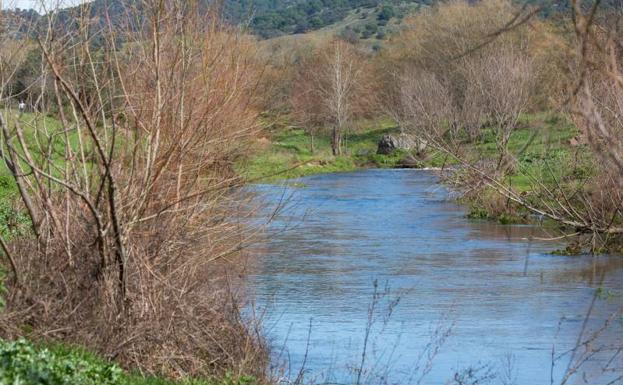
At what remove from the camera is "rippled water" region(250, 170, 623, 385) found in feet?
43.0

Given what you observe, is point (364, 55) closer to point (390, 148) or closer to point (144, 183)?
point (390, 148)

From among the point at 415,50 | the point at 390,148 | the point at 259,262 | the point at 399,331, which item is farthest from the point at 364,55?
the point at 399,331

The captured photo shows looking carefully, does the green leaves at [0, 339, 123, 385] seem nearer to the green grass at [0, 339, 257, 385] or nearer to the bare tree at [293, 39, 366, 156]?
the green grass at [0, 339, 257, 385]

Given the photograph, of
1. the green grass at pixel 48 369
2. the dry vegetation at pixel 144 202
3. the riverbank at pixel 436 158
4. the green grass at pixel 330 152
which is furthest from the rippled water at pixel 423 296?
the green grass at pixel 330 152

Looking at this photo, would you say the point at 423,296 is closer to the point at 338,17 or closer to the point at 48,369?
the point at 48,369

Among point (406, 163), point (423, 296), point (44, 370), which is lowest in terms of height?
point (406, 163)

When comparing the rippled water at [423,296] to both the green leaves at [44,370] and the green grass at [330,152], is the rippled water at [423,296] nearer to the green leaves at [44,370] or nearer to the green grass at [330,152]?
the green leaves at [44,370]

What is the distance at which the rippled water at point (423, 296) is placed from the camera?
13109 millimetres

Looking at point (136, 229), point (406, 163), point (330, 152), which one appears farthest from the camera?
point (330, 152)

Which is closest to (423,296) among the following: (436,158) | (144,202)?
(144,202)

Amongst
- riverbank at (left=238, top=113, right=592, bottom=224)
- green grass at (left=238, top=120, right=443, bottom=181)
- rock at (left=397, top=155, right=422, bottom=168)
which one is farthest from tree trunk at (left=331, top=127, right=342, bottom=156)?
rock at (left=397, top=155, right=422, bottom=168)

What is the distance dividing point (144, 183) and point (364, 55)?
6964 cm

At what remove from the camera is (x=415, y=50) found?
69.4m

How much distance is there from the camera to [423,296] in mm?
17844
